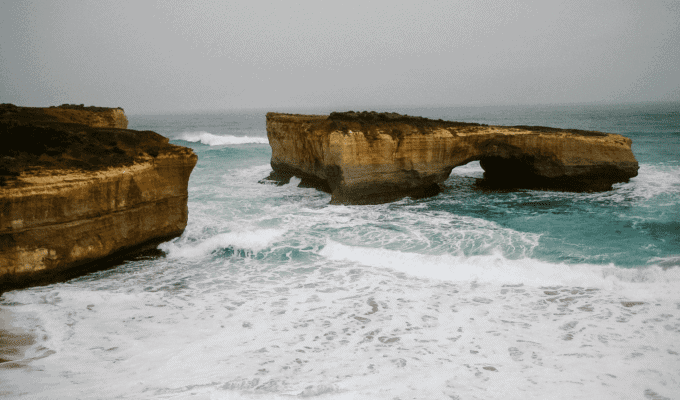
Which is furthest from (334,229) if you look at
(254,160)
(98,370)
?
(254,160)

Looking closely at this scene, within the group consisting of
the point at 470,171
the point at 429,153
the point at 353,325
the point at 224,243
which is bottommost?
the point at 353,325

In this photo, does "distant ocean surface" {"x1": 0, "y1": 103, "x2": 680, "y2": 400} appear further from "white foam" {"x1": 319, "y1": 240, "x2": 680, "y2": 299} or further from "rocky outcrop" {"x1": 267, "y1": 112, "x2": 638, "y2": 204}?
"rocky outcrop" {"x1": 267, "y1": 112, "x2": 638, "y2": 204}

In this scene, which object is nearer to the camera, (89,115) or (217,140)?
(89,115)

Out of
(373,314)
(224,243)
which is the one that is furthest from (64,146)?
(373,314)

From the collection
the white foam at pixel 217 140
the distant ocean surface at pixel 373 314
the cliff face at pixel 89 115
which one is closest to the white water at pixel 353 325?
the distant ocean surface at pixel 373 314

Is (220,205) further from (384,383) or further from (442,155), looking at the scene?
(384,383)

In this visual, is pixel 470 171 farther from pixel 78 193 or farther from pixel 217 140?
pixel 217 140

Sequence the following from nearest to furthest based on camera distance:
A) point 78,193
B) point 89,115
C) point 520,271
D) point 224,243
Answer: point 78,193
point 520,271
point 224,243
point 89,115
